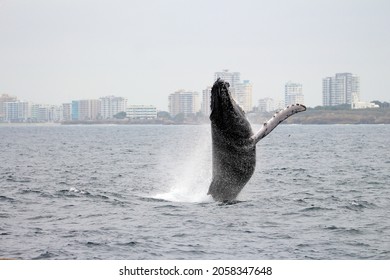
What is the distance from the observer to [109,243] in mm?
11734

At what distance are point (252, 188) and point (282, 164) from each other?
992 centimetres

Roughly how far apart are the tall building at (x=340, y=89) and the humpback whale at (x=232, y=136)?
4141 millimetres

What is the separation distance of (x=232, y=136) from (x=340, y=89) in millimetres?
8207

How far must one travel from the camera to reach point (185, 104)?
2670 cm

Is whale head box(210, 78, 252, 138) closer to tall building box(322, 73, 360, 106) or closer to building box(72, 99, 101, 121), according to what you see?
tall building box(322, 73, 360, 106)

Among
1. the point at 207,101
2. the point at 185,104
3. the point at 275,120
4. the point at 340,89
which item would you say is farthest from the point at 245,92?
the point at 275,120

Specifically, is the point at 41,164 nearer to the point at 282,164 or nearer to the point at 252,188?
the point at 282,164

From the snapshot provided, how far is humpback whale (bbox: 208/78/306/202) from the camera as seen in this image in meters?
12.6

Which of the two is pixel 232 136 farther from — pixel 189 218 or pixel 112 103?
pixel 112 103

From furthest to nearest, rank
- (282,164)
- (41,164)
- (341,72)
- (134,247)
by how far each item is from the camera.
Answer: (282,164)
(41,164)
(341,72)
(134,247)

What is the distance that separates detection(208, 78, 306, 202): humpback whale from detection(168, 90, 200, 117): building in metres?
7.94

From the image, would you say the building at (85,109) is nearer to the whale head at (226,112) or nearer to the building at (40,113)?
the building at (40,113)
